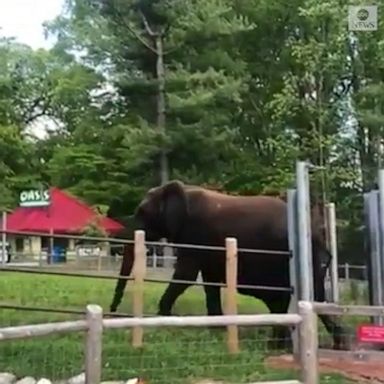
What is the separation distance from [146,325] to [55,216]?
33943 millimetres

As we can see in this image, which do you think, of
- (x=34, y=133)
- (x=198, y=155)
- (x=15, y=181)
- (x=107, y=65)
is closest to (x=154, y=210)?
(x=198, y=155)

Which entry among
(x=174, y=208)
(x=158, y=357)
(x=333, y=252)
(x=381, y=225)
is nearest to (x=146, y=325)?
(x=158, y=357)

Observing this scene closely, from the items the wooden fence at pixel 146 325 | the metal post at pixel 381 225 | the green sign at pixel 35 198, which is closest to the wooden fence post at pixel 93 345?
the wooden fence at pixel 146 325

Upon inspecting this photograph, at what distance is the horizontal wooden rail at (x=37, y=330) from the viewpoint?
4.43 meters

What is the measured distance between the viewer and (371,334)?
7148mm

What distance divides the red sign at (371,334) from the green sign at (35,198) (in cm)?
3050

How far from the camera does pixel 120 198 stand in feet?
103

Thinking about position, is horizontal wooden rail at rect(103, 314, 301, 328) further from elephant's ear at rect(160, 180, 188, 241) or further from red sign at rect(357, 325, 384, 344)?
elephant's ear at rect(160, 180, 188, 241)

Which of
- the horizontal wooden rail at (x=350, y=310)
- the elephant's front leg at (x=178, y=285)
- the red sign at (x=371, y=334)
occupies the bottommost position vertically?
the red sign at (x=371, y=334)

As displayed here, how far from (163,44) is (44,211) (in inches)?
477

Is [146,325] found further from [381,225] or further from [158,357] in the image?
[381,225]

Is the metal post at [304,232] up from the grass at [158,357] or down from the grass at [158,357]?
up

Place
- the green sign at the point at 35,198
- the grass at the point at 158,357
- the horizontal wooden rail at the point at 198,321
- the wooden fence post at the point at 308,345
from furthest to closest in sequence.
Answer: the green sign at the point at 35,198 < the grass at the point at 158,357 < the wooden fence post at the point at 308,345 < the horizontal wooden rail at the point at 198,321

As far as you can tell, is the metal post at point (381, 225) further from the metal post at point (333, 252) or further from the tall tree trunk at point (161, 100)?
the tall tree trunk at point (161, 100)
